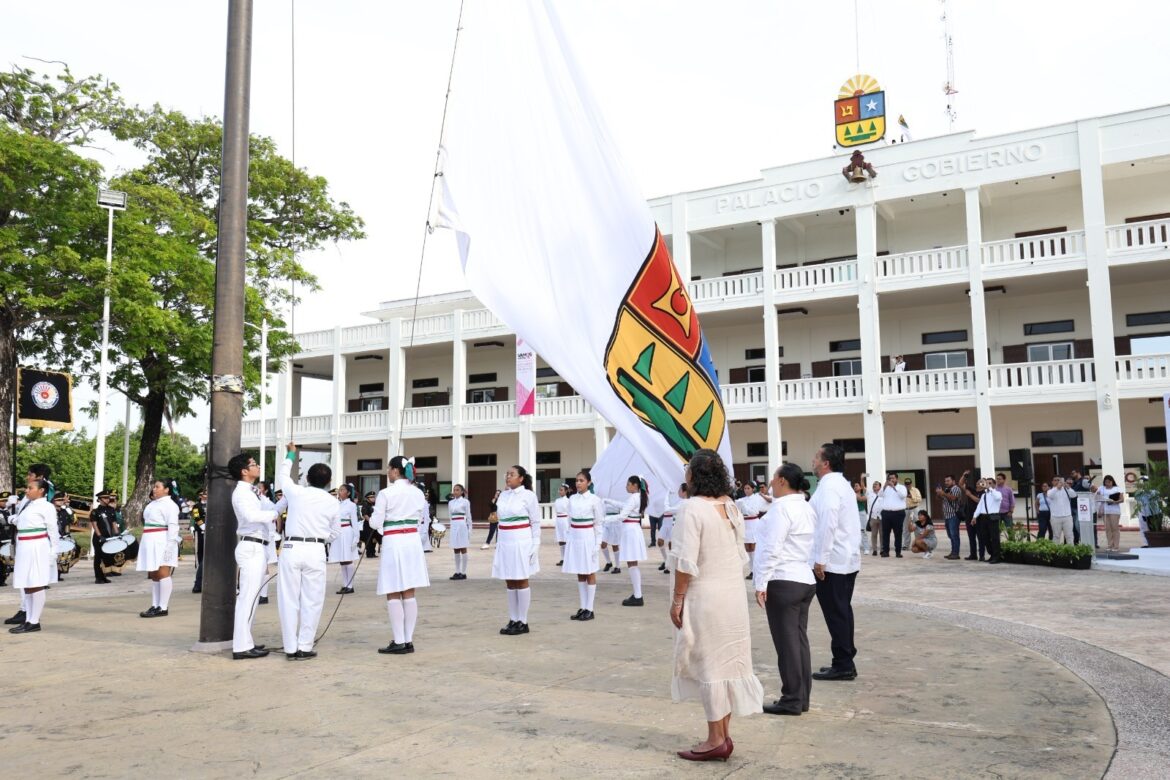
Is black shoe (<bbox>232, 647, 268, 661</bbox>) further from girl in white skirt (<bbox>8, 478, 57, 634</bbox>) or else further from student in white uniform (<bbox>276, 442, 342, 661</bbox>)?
girl in white skirt (<bbox>8, 478, 57, 634</bbox>)

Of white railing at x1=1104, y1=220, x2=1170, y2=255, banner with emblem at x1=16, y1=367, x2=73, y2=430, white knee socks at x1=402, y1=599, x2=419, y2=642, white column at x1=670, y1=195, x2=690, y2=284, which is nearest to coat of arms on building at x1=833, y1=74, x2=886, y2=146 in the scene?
white column at x1=670, y1=195, x2=690, y2=284

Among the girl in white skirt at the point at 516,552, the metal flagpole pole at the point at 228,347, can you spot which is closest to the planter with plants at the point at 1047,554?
the girl in white skirt at the point at 516,552

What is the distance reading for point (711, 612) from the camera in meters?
4.74

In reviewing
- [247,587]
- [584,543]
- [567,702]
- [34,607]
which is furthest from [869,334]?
[34,607]

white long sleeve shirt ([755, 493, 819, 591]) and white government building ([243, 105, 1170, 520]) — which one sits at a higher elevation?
white government building ([243, 105, 1170, 520])

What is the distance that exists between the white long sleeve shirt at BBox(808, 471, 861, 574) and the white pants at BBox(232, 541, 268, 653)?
4934mm

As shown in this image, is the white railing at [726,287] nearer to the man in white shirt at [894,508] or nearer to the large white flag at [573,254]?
the man in white shirt at [894,508]

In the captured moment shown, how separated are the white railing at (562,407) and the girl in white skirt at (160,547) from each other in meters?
19.7

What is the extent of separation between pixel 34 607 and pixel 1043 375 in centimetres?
2393

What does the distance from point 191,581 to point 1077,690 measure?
14.0m

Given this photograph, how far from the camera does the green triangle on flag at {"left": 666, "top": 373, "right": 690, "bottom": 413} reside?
767 centimetres

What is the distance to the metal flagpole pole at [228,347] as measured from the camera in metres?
8.06

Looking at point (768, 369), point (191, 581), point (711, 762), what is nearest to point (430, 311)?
point (768, 369)

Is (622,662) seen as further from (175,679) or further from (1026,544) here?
(1026,544)
